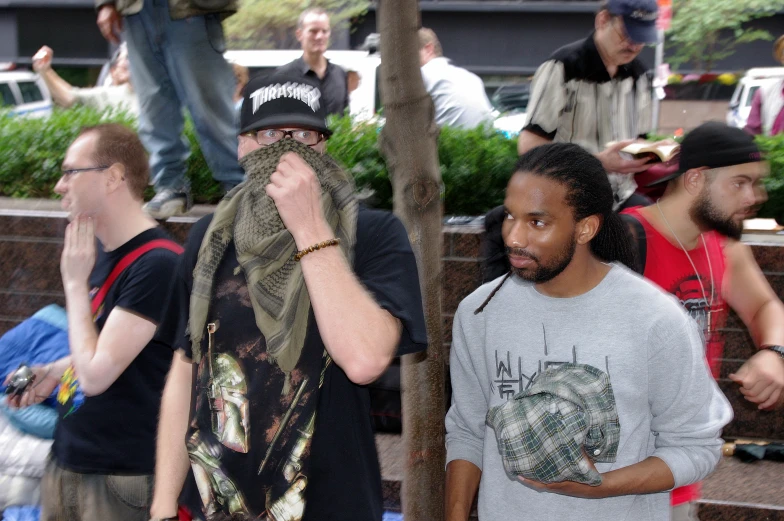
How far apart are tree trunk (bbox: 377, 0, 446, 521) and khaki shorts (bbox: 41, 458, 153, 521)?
900 mm

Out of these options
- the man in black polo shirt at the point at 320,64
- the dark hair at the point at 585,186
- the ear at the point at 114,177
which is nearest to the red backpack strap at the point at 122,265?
the ear at the point at 114,177

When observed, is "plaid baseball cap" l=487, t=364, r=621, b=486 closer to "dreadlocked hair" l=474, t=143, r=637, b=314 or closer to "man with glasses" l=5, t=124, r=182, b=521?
"dreadlocked hair" l=474, t=143, r=637, b=314

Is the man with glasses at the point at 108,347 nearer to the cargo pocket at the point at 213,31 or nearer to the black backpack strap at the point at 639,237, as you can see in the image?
the black backpack strap at the point at 639,237

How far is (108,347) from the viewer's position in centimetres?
329

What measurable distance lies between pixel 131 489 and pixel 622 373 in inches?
70.0

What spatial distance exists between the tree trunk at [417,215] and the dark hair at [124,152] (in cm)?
95

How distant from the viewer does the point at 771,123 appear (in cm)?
736

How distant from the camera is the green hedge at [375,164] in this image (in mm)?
5684

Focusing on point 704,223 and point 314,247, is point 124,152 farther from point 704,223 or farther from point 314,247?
point 704,223

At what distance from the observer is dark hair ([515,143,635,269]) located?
2.75 meters

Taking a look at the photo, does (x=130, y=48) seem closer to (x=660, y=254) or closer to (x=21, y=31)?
(x=660, y=254)

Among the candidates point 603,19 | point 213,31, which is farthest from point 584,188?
point 213,31

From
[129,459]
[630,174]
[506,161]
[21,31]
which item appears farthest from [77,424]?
[21,31]

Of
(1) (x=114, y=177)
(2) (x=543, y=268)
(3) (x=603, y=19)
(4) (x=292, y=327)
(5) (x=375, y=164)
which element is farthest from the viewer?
(5) (x=375, y=164)
